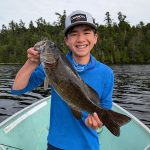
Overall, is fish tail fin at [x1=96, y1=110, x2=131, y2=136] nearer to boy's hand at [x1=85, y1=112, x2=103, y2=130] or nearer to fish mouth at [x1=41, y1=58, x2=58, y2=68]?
boy's hand at [x1=85, y1=112, x2=103, y2=130]

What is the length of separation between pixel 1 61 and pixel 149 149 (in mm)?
110809

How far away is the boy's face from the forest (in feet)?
299

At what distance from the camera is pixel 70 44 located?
372 cm

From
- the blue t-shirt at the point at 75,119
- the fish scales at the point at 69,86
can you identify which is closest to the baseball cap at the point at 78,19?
the blue t-shirt at the point at 75,119

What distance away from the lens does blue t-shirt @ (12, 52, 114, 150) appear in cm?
355

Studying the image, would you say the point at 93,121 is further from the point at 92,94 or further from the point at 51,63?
the point at 51,63

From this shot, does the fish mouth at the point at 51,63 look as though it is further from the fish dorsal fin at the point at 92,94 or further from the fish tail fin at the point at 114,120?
the fish tail fin at the point at 114,120

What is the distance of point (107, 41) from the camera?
108 m

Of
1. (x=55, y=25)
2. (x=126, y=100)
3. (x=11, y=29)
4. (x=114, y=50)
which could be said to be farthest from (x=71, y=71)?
(x=11, y=29)

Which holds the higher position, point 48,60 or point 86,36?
point 86,36

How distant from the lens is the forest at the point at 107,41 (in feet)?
340

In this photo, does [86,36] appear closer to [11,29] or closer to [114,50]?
[114,50]

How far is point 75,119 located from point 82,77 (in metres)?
0.50

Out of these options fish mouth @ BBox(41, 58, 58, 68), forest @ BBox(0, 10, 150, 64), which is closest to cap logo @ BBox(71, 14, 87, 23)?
fish mouth @ BBox(41, 58, 58, 68)
